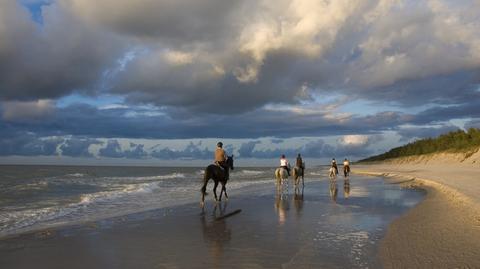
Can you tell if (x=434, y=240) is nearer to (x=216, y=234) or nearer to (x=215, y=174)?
→ (x=216, y=234)

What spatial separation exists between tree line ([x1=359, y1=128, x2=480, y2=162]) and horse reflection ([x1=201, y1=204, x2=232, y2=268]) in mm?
79632

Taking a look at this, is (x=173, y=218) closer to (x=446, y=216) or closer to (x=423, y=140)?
(x=446, y=216)

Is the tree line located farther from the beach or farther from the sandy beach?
the beach

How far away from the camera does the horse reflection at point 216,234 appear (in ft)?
30.9

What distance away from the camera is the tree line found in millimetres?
88481

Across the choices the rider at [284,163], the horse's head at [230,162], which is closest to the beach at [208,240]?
the horse's head at [230,162]

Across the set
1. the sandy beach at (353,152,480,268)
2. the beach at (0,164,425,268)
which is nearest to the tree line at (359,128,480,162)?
the sandy beach at (353,152,480,268)

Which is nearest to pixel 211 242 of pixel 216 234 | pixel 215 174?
pixel 216 234

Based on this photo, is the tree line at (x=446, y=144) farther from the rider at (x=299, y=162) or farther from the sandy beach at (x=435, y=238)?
the sandy beach at (x=435, y=238)

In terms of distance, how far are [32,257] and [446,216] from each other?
11.9 m

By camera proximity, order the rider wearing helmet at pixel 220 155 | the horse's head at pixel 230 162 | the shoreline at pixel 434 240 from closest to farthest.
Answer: the shoreline at pixel 434 240, the rider wearing helmet at pixel 220 155, the horse's head at pixel 230 162

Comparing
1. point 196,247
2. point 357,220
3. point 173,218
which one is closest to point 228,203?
point 173,218

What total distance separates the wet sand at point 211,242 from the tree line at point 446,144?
259 feet

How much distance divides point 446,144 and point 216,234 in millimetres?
102402
